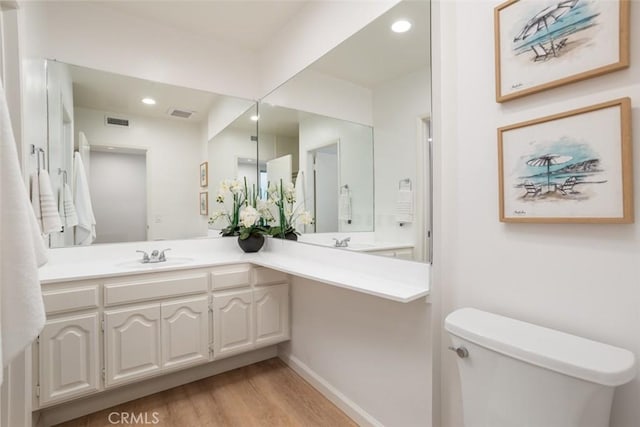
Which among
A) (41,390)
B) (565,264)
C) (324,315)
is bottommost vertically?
(41,390)

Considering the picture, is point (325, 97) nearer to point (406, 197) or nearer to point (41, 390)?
point (406, 197)

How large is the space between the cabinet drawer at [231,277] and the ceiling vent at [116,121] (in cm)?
131

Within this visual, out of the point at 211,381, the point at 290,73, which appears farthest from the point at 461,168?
the point at 211,381

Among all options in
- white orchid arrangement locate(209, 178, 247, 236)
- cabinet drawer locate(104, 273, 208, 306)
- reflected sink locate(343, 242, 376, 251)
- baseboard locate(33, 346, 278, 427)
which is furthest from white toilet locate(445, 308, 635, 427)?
white orchid arrangement locate(209, 178, 247, 236)

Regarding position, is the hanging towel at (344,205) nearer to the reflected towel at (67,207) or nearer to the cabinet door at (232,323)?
the cabinet door at (232,323)

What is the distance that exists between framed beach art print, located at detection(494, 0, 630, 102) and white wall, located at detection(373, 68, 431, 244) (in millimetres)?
318

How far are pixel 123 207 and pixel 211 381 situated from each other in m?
1.42

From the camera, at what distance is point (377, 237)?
1.61 m

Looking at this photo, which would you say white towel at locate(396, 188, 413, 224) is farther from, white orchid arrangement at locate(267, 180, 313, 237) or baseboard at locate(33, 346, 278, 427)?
baseboard at locate(33, 346, 278, 427)

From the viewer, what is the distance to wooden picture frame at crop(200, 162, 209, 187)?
2605mm

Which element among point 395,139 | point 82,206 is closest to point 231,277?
point 82,206

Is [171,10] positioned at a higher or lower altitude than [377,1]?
higher

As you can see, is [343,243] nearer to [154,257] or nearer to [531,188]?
[531,188]

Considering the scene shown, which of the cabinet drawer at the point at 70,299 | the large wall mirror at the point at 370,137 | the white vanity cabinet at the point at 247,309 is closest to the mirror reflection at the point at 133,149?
the cabinet drawer at the point at 70,299
